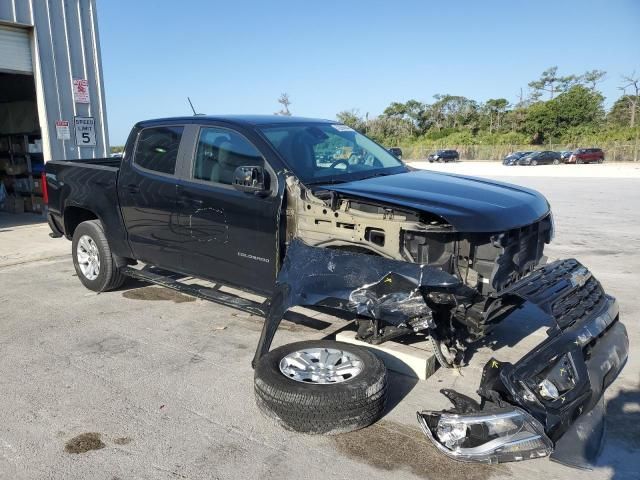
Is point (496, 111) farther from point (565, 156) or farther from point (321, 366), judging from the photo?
point (321, 366)

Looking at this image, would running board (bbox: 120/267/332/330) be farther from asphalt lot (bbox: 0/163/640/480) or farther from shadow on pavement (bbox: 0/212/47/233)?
shadow on pavement (bbox: 0/212/47/233)

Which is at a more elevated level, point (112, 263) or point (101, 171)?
point (101, 171)

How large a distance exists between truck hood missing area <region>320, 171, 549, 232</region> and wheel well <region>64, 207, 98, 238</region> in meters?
3.58

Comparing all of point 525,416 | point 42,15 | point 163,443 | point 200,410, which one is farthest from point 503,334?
point 42,15

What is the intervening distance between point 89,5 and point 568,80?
83.6 metres

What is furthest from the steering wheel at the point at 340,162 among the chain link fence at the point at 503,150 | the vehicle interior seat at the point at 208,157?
the chain link fence at the point at 503,150

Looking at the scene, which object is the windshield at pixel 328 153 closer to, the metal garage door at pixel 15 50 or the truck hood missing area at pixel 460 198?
the truck hood missing area at pixel 460 198

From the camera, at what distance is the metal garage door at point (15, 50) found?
998cm

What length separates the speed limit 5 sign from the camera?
11078mm

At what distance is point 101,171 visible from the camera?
18.6 feet

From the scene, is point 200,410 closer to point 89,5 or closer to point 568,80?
point 89,5

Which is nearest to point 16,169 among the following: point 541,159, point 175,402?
point 175,402

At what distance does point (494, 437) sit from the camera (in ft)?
8.98

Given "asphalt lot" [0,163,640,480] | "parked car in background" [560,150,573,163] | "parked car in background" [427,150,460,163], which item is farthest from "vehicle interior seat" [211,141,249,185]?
"parked car in background" [427,150,460,163]
